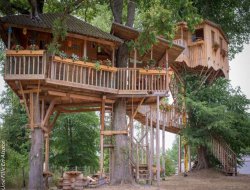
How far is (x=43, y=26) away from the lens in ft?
51.2

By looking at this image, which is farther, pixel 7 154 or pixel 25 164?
pixel 25 164

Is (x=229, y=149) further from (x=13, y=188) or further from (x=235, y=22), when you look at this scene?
(x=13, y=188)

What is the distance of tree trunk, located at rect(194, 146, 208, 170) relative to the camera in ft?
81.3

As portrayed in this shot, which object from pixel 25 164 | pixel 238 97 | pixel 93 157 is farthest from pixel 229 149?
pixel 25 164

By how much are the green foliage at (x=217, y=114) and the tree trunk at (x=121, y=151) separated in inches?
259

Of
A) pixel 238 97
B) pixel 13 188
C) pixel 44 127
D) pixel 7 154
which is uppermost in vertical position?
pixel 238 97

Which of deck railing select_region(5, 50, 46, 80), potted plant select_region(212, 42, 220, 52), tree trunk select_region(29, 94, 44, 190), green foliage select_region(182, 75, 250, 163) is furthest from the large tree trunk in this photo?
potted plant select_region(212, 42, 220, 52)

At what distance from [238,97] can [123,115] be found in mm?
10024

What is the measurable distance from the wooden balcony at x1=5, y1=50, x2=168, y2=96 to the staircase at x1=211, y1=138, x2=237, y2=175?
8.19m

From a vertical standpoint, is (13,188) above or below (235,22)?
below

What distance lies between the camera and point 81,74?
15656 millimetres

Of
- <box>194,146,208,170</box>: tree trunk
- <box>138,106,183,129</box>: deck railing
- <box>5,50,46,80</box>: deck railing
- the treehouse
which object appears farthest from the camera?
the treehouse

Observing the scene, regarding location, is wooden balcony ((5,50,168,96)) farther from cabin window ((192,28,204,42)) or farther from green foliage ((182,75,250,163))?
cabin window ((192,28,204,42))

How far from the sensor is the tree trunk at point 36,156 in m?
15.1
